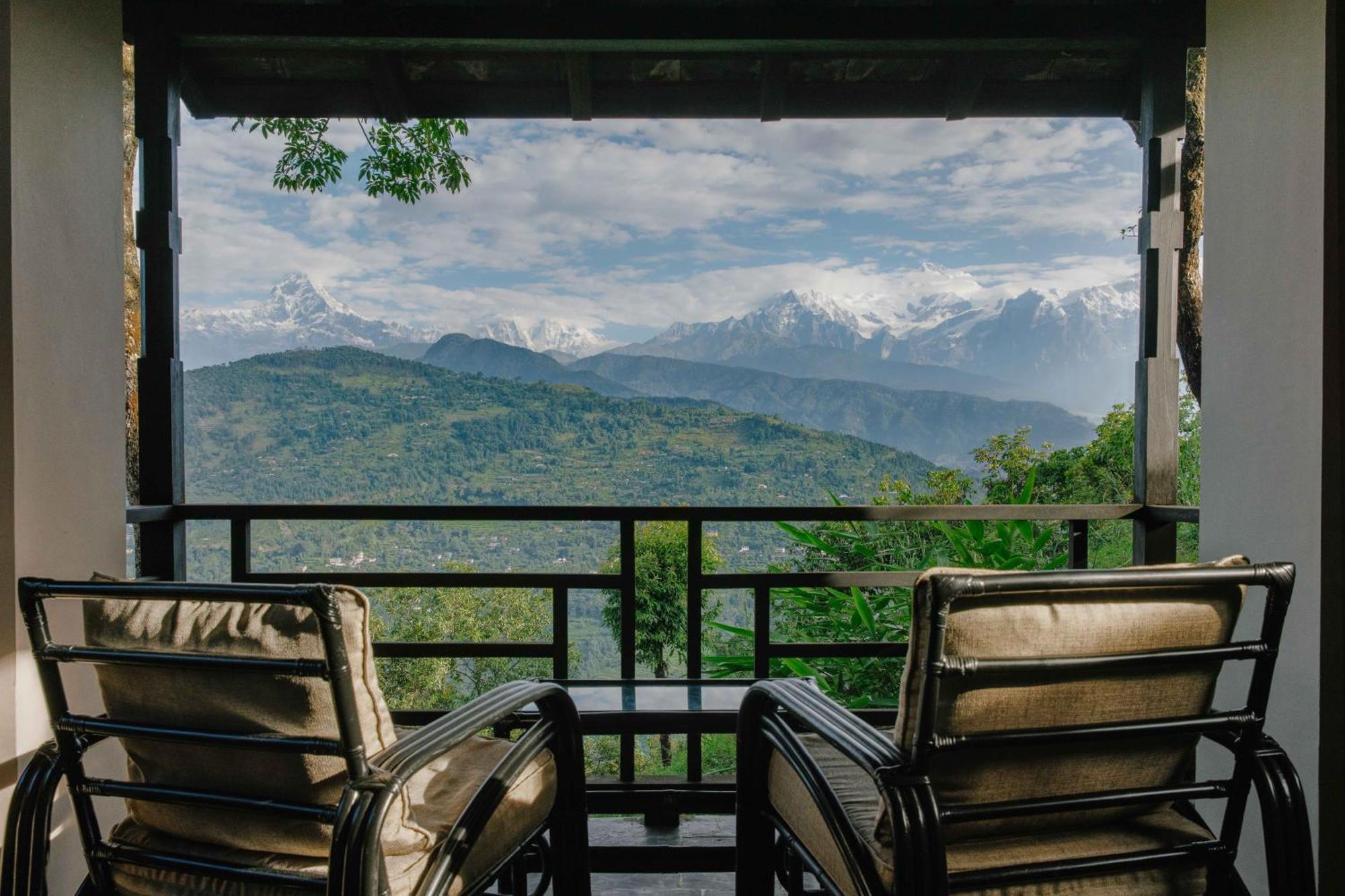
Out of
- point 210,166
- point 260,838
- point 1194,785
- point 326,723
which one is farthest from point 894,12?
point 210,166

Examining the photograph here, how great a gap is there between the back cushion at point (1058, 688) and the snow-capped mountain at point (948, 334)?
508 inches

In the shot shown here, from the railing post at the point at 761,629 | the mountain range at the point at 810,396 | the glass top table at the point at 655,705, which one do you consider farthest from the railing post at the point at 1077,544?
the mountain range at the point at 810,396

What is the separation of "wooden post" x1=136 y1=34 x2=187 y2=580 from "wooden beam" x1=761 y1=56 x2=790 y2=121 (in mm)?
2056

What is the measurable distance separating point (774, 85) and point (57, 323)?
7.82 feet

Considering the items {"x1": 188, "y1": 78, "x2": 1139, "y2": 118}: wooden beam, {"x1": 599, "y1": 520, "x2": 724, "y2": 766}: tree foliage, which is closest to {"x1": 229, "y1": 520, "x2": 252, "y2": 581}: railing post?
{"x1": 188, "y1": 78, "x2": 1139, "y2": 118}: wooden beam

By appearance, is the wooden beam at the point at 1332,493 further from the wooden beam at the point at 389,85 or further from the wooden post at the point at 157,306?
the wooden post at the point at 157,306

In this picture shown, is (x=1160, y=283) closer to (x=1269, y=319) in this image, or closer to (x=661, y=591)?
(x=1269, y=319)

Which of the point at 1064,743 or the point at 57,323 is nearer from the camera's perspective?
the point at 1064,743

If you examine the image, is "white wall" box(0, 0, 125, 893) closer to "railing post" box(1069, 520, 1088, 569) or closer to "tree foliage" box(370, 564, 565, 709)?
"railing post" box(1069, 520, 1088, 569)

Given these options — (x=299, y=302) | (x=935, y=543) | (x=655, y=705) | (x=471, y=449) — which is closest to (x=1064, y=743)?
(x=655, y=705)

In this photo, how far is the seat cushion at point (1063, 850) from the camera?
131 cm

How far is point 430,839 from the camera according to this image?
4.55 ft

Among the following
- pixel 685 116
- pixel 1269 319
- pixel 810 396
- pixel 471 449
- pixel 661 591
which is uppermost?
pixel 685 116

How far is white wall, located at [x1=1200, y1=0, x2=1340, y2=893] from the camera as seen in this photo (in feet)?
5.77
